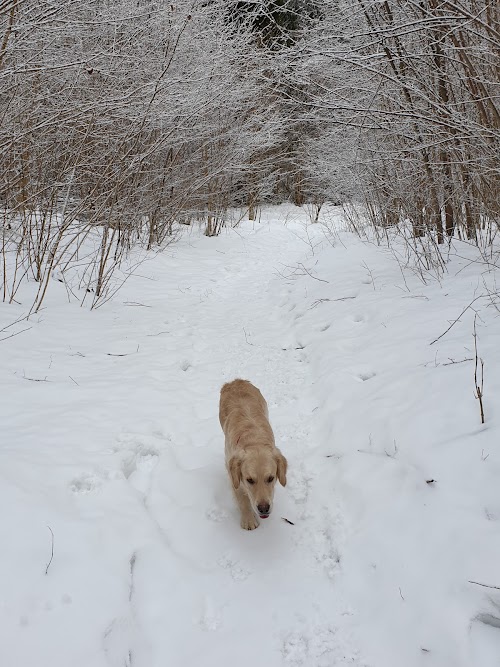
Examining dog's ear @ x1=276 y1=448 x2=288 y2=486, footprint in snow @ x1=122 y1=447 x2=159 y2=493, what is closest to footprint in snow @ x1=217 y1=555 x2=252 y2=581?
dog's ear @ x1=276 y1=448 x2=288 y2=486

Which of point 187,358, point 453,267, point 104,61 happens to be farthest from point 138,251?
point 453,267

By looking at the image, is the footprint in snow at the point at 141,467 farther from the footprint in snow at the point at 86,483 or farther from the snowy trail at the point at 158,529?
the footprint in snow at the point at 86,483

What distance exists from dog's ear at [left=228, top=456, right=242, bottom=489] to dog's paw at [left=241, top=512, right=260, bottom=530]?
233 millimetres

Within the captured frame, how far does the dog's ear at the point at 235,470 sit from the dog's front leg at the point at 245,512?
10 cm

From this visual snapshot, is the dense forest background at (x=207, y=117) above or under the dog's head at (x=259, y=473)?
above

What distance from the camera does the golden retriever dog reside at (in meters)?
2.53

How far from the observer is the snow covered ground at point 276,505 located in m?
1.87

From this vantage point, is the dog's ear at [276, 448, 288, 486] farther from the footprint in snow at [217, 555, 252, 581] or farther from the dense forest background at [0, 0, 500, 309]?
the dense forest background at [0, 0, 500, 309]

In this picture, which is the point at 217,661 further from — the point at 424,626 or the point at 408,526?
the point at 408,526

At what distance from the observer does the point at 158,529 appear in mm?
2516

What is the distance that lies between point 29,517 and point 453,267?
594 cm

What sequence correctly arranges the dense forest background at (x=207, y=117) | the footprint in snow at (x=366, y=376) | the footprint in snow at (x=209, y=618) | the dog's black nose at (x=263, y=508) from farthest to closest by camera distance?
1. the dense forest background at (x=207, y=117)
2. the footprint in snow at (x=366, y=376)
3. the dog's black nose at (x=263, y=508)
4. the footprint in snow at (x=209, y=618)

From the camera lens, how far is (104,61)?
278 inches

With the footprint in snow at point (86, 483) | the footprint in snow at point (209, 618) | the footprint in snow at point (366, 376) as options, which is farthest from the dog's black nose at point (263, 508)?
the footprint in snow at point (366, 376)
